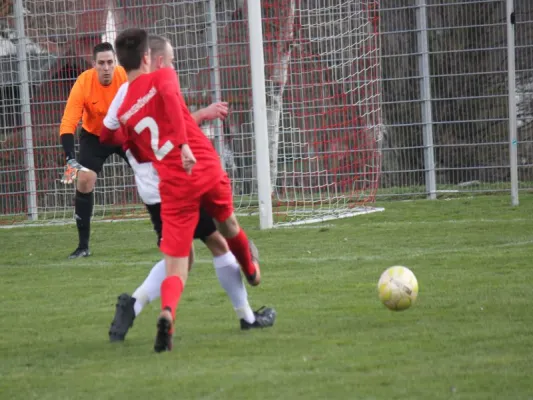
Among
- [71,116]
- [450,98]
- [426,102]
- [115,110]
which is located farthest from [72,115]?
[450,98]

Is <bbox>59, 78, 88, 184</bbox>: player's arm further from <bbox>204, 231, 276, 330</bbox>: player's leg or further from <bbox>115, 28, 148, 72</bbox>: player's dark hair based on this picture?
<bbox>115, 28, 148, 72</bbox>: player's dark hair

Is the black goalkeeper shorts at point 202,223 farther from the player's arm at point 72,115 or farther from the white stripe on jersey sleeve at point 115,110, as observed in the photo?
the player's arm at point 72,115

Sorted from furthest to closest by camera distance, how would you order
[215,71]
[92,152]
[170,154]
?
1. [215,71]
2. [92,152]
3. [170,154]

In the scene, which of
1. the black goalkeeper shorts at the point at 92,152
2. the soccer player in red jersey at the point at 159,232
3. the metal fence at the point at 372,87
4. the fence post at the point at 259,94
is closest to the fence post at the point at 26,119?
the metal fence at the point at 372,87

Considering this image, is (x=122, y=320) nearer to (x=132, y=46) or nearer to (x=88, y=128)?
(x=132, y=46)

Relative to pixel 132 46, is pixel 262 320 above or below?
below

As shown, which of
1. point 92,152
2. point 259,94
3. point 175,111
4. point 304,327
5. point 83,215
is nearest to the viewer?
point 175,111

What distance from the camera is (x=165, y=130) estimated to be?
547cm

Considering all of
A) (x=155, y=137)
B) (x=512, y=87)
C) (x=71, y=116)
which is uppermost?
(x=512, y=87)

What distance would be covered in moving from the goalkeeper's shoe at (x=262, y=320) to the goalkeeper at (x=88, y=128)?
13.2ft

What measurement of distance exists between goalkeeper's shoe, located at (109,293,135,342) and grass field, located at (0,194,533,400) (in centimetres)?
9

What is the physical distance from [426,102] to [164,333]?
994 centimetres

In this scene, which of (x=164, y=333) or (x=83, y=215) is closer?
(x=164, y=333)

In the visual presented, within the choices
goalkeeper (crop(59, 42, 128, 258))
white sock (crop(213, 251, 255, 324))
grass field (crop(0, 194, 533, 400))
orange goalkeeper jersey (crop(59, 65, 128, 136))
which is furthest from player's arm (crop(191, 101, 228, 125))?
orange goalkeeper jersey (crop(59, 65, 128, 136))
